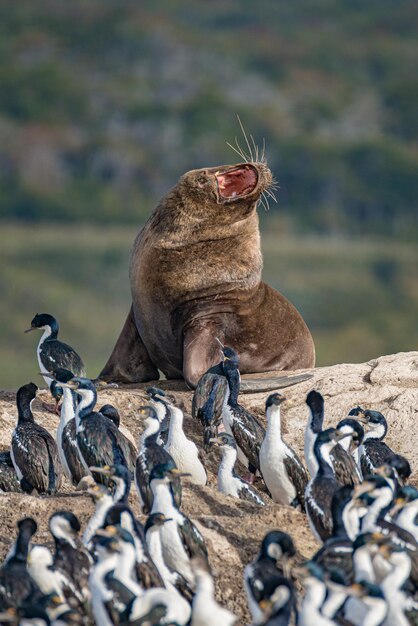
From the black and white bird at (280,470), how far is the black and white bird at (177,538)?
1.44m

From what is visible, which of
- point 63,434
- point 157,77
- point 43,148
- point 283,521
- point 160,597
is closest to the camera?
point 160,597

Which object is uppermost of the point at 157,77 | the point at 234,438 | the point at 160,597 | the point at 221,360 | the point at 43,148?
the point at 157,77

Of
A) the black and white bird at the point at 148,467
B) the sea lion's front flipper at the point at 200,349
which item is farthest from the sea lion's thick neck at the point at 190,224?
the black and white bird at the point at 148,467

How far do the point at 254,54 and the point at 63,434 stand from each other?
265 ft

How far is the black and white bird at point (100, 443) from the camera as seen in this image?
9367mm

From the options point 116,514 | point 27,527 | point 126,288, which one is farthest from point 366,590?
point 126,288

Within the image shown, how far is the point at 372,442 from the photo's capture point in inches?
399

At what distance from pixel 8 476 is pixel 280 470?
5.84ft

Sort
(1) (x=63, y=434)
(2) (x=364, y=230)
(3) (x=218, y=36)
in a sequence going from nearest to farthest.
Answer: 1. (1) (x=63, y=434)
2. (2) (x=364, y=230)
3. (3) (x=218, y=36)

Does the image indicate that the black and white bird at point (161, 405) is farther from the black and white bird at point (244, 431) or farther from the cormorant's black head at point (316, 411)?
the cormorant's black head at point (316, 411)

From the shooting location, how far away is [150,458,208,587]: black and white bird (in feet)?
26.2

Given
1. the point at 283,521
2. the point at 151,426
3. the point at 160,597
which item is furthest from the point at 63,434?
the point at 160,597

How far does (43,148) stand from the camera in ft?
241

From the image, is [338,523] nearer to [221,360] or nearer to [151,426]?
[151,426]
